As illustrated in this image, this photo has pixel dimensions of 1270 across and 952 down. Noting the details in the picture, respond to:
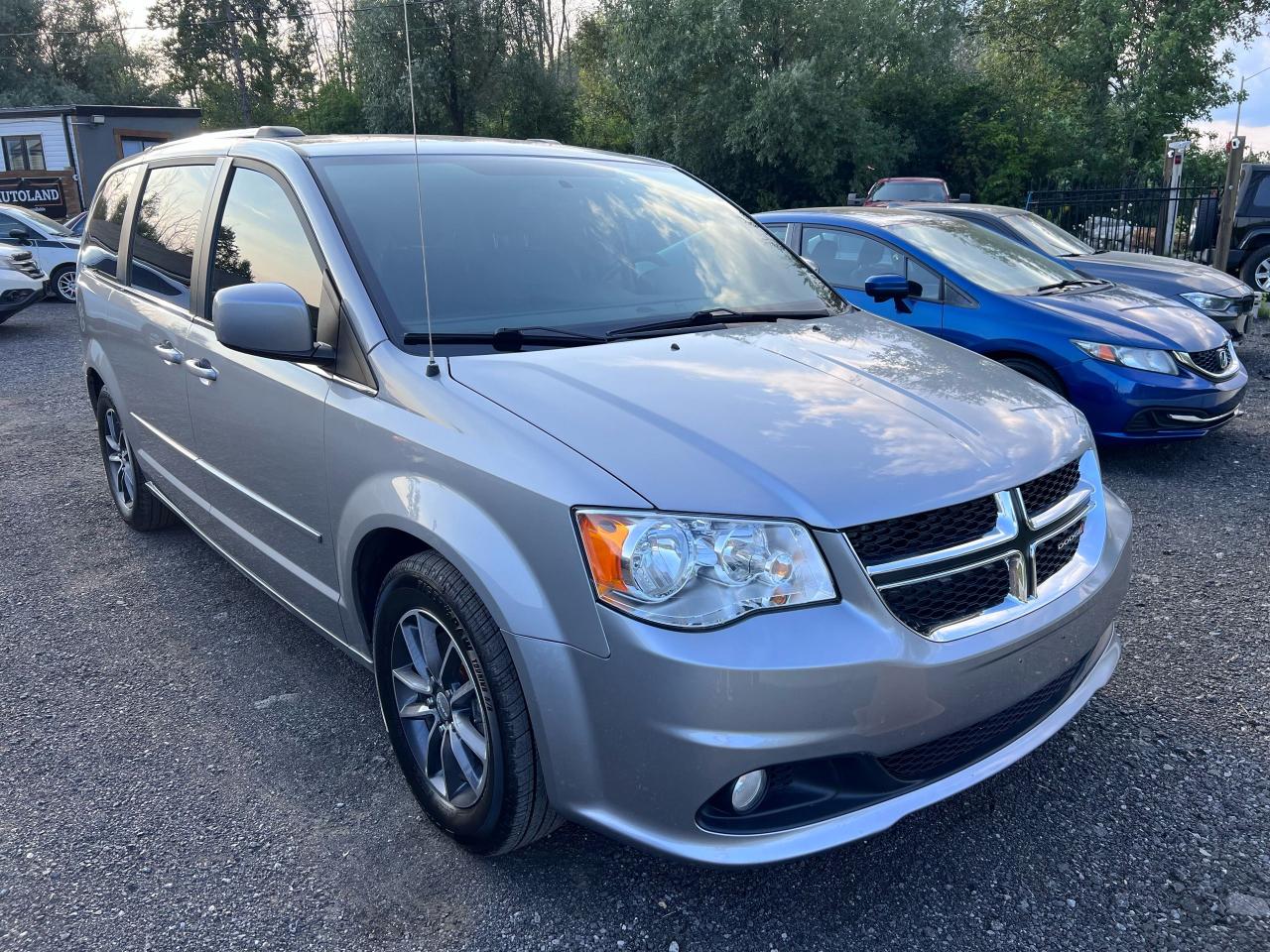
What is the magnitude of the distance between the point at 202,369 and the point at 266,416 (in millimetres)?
546

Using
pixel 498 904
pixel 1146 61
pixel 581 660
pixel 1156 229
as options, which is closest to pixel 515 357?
pixel 581 660

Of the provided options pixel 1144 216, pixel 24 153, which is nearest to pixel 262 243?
pixel 1144 216

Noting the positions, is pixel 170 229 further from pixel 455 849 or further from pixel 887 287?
pixel 887 287

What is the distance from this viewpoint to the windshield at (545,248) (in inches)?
111

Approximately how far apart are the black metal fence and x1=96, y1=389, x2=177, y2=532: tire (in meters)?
12.5

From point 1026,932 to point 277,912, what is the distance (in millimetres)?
1758

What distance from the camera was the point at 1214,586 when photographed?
411cm

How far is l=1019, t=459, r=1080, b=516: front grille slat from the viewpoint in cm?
234

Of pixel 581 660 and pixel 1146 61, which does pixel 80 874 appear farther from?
pixel 1146 61

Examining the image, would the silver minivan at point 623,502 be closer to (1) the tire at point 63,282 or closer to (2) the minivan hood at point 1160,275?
(2) the minivan hood at point 1160,275

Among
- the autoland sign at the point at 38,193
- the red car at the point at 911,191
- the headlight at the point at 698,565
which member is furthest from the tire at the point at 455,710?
the autoland sign at the point at 38,193

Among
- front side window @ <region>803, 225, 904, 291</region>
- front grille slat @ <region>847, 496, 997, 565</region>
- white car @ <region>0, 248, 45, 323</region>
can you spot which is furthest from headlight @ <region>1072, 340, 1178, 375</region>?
white car @ <region>0, 248, 45, 323</region>

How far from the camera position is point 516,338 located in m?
2.72

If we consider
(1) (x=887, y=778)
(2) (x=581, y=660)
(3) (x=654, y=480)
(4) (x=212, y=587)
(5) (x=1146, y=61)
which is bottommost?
(4) (x=212, y=587)
